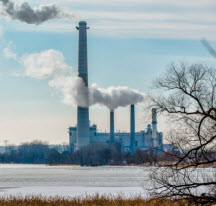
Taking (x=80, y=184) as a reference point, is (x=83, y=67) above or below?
above

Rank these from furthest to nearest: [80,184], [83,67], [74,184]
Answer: [83,67] → [74,184] → [80,184]

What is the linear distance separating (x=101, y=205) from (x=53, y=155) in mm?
114751

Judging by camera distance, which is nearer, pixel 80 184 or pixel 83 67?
pixel 80 184

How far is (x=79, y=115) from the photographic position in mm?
121688

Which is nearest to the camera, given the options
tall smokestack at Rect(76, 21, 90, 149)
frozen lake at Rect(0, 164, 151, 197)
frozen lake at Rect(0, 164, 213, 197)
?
frozen lake at Rect(0, 164, 213, 197)

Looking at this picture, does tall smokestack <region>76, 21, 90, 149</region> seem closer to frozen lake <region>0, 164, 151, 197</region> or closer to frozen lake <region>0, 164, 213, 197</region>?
frozen lake <region>0, 164, 151, 197</region>

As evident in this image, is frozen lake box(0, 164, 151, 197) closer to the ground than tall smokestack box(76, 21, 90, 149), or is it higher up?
closer to the ground

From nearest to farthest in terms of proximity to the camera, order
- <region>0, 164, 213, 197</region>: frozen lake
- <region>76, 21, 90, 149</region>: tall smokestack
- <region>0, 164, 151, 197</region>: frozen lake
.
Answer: <region>0, 164, 213, 197</region>: frozen lake, <region>0, 164, 151, 197</region>: frozen lake, <region>76, 21, 90, 149</region>: tall smokestack

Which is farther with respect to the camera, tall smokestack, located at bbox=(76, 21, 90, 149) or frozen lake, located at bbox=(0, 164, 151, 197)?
tall smokestack, located at bbox=(76, 21, 90, 149)

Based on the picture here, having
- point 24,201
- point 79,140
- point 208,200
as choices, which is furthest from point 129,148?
point 208,200

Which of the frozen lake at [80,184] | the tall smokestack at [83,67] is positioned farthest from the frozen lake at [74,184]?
the tall smokestack at [83,67]

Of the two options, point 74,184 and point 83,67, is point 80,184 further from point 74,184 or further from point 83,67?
point 83,67

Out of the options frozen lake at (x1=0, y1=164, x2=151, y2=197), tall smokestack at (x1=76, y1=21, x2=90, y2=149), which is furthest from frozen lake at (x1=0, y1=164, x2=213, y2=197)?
tall smokestack at (x1=76, y1=21, x2=90, y2=149)

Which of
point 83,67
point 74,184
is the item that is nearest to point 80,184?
point 74,184
